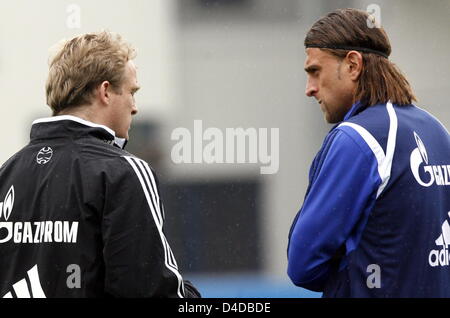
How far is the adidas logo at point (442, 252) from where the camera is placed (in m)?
2.82

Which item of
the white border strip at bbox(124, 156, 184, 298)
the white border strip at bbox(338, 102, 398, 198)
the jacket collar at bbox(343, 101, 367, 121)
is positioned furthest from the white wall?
the white border strip at bbox(124, 156, 184, 298)

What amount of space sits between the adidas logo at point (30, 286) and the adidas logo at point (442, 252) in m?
1.14

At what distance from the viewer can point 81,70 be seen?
9.10 feet

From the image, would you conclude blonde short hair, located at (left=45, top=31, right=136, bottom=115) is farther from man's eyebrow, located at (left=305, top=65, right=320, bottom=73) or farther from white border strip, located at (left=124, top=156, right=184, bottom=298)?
man's eyebrow, located at (left=305, top=65, right=320, bottom=73)

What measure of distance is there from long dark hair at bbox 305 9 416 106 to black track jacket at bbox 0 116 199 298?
750mm

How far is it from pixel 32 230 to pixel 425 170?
46.1 inches

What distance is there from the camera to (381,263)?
2.77 m

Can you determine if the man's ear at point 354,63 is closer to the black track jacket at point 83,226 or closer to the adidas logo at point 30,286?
the black track jacket at point 83,226

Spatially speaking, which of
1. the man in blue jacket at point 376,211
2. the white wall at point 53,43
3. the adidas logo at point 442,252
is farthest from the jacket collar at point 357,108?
the white wall at point 53,43

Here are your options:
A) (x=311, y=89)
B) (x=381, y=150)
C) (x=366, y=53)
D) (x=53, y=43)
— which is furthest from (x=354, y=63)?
(x=53, y=43)

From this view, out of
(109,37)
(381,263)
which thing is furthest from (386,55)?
(109,37)

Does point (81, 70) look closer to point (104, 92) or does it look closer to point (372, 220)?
point (104, 92)

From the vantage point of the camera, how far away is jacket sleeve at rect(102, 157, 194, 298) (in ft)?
8.45
